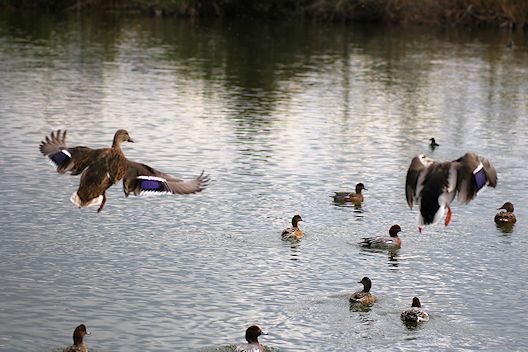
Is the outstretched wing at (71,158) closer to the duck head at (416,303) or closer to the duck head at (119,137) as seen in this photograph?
the duck head at (119,137)

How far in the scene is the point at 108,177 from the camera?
54.1 ft

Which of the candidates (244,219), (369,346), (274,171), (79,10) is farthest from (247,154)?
(79,10)

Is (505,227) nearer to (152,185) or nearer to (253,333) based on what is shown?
(253,333)

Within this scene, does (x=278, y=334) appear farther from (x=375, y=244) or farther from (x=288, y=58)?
(x=288, y=58)

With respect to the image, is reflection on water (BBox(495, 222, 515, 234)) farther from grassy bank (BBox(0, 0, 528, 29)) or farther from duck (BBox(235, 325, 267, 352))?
grassy bank (BBox(0, 0, 528, 29))

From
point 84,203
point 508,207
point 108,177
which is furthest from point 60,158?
point 508,207

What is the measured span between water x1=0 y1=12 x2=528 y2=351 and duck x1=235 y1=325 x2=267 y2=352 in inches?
24.3

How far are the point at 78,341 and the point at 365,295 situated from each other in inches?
189

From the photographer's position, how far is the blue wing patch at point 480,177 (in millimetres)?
14633

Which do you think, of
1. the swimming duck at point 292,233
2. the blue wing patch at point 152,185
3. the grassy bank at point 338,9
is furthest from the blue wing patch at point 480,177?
the grassy bank at point 338,9

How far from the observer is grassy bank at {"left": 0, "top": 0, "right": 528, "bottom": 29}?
7394 cm

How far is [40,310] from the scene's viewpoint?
18000 mm

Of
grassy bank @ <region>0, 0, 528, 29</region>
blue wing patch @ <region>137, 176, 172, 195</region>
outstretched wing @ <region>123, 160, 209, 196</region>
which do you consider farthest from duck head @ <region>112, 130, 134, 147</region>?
grassy bank @ <region>0, 0, 528, 29</region>

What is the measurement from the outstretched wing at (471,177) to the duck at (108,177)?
338cm
